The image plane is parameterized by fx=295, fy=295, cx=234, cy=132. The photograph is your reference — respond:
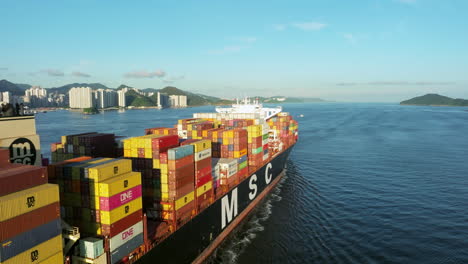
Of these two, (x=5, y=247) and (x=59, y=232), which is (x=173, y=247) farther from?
(x=5, y=247)

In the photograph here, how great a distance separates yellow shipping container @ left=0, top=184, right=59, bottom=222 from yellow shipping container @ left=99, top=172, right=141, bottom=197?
7.99 ft

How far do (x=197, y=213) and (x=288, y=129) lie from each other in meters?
31.7

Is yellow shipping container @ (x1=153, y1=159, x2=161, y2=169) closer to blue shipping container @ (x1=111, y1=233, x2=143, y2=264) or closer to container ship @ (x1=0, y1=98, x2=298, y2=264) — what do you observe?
container ship @ (x1=0, y1=98, x2=298, y2=264)

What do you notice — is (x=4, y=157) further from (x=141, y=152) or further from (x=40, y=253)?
(x=141, y=152)

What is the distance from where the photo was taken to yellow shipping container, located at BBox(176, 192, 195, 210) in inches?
760

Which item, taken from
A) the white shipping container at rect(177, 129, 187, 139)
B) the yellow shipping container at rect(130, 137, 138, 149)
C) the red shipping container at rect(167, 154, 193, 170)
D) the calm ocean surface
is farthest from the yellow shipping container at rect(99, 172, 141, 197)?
the white shipping container at rect(177, 129, 187, 139)

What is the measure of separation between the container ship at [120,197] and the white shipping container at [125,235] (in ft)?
0.16

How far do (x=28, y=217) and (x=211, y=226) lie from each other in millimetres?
14505

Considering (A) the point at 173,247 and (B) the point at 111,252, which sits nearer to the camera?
(B) the point at 111,252

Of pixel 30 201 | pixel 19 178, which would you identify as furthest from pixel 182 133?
pixel 30 201

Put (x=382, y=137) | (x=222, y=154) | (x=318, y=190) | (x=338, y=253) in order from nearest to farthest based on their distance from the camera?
(x=338, y=253) → (x=222, y=154) → (x=318, y=190) → (x=382, y=137)

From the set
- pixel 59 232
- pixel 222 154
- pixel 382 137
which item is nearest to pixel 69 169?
pixel 59 232

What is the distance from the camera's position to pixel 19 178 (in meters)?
10.7

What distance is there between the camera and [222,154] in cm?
3014
